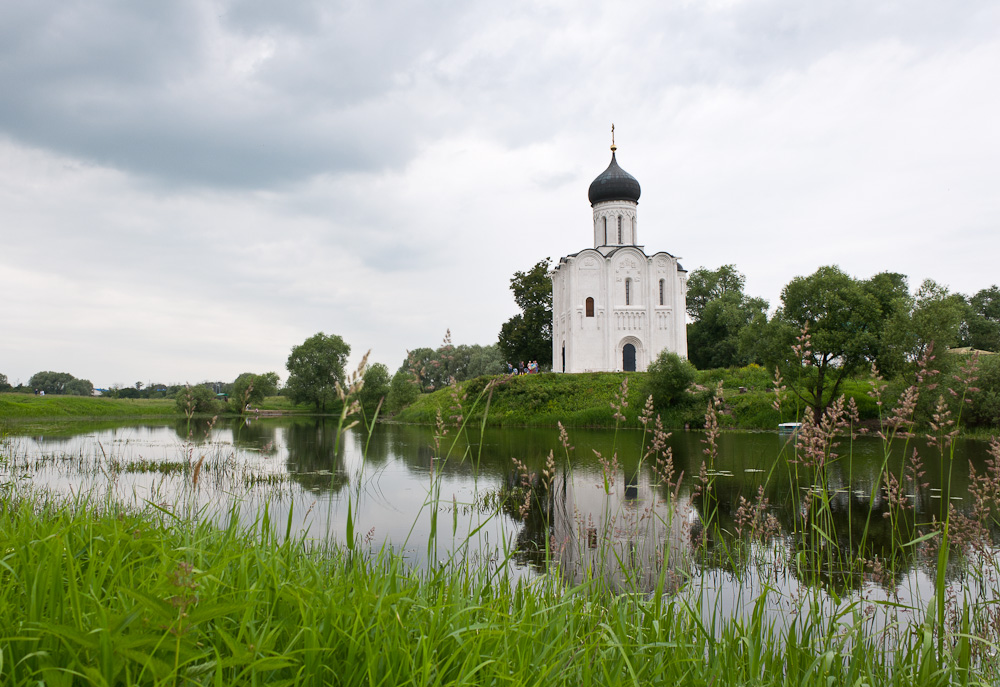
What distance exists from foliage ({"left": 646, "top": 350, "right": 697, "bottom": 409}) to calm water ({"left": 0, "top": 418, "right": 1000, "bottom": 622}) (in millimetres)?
6202

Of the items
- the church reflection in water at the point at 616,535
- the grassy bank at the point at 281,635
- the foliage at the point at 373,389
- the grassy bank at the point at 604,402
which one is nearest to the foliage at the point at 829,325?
the grassy bank at the point at 604,402

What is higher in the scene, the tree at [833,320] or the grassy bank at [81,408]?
the tree at [833,320]

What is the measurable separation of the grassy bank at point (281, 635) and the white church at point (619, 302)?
37443mm

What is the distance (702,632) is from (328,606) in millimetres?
1650

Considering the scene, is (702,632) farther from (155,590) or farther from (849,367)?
(849,367)

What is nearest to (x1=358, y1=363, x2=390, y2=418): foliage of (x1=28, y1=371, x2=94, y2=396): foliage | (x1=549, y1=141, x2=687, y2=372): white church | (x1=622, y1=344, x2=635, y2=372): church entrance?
(x1=549, y1=141, x2=687, y2=372): white church

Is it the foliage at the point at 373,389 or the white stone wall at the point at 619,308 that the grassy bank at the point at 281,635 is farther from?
the white stone wall at the point at 619,308

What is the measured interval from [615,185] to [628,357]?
1174 centimetres

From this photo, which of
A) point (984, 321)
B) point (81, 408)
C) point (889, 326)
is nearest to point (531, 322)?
point (889, 326)

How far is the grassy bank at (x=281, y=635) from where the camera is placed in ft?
5.09

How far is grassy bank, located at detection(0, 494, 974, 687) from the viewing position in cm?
155

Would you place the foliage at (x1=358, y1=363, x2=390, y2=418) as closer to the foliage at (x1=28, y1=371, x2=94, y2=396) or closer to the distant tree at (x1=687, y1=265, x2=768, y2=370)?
the distant tree at (x1=687, y1=265, x2=768, y2=370)

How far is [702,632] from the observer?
271 centimetres

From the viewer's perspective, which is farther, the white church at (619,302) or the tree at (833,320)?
the white church at (619,302)
